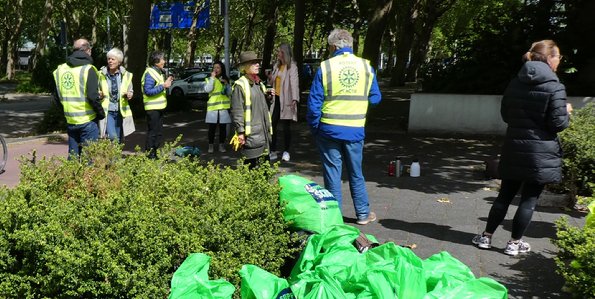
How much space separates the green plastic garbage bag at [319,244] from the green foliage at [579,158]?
337cm

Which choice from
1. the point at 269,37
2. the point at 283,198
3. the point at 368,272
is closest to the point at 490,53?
the point at 283,198

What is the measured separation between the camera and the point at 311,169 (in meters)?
8.90

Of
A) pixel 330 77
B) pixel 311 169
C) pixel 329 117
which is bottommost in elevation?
pixel 311 169

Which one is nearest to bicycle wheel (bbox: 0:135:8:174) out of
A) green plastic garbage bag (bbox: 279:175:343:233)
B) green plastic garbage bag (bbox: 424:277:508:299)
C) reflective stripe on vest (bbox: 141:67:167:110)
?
reflective stripe on vest (bbox: 141:67:167:110)

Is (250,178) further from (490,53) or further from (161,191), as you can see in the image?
(490,53)

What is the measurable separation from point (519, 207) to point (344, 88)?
5.89 feet

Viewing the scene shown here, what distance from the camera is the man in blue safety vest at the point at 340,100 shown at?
5.29 metres

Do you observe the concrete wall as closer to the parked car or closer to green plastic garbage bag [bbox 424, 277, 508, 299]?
green plastic garbage bag [bbox 424, 277, 508, 299]

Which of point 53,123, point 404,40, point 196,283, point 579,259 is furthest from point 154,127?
point 404,40

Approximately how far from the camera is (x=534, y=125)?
15.0ft

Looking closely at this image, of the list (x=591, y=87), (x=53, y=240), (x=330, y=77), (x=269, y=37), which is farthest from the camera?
(x=269, y=37)

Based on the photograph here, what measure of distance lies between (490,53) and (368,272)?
1144cm

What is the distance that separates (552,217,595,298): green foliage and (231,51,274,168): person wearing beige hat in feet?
9.39

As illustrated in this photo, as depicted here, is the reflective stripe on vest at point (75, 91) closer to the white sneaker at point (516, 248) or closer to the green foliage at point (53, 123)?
the white sneaker at point (516, 248)
